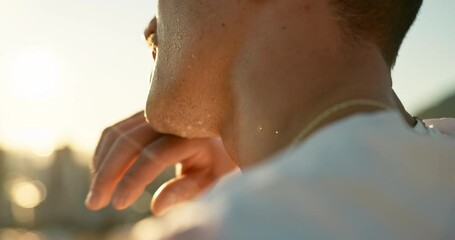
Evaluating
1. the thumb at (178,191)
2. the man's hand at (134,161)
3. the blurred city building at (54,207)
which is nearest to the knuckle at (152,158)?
the man's hand at (134,161)

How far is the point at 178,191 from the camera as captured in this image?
5.85ft

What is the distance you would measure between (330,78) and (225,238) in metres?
0.49

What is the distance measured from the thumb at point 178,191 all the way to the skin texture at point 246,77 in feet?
0.36

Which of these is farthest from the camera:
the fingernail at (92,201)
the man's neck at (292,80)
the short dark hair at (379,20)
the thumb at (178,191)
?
the thumb at (178,191)

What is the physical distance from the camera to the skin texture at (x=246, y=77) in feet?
3.26

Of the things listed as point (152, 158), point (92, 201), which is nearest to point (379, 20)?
point (152, 158)

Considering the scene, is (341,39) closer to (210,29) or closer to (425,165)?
(210,29)

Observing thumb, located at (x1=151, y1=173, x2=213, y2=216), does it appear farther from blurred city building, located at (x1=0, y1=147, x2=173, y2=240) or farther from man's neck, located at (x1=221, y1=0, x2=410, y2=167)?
blurred city building, located at (x1=0, y1=147, x2=173, y2=240)

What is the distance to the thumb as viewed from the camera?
1.77 meters

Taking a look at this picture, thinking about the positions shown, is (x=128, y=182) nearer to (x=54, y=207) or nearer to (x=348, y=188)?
(x=348, y=188)

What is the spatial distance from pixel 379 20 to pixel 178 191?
31.9 inches

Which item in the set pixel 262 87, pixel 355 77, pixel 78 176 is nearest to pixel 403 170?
pixel 355 77

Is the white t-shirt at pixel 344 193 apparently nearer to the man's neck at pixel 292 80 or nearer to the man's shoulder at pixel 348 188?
the man's shoulder at pixel 348 188

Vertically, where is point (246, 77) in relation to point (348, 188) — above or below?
below
